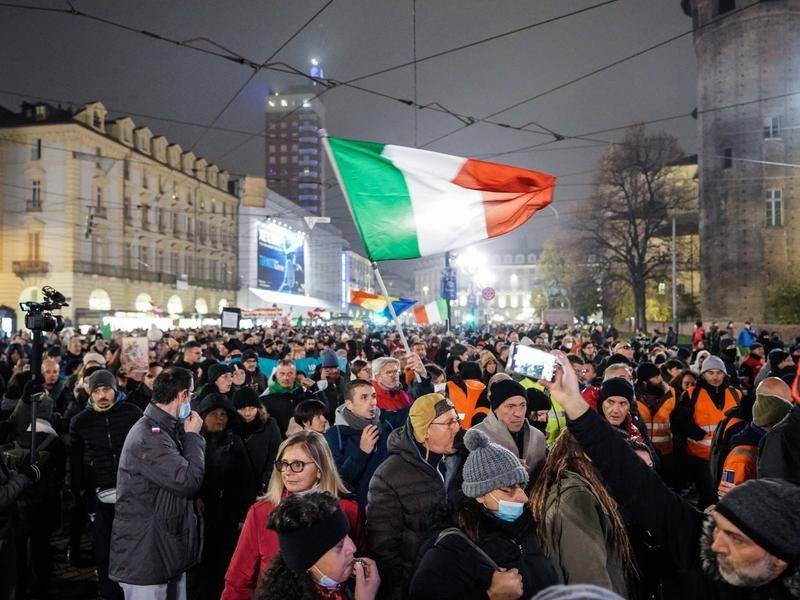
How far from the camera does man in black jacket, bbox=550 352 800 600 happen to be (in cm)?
214

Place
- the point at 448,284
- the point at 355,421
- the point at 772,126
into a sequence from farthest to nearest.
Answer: the point at 772,126
the point at 448,284
the point at 355,421

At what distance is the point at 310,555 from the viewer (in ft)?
8.41

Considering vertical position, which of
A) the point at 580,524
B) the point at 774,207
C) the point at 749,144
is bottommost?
the point at 580,524

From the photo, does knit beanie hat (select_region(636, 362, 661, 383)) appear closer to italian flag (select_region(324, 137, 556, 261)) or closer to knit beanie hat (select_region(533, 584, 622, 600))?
italian flag (select_region(324, 137, 556, 261))

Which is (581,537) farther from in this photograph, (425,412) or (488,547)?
(425,412)

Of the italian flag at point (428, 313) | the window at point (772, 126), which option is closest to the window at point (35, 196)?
the italian flag at point (428, 313)

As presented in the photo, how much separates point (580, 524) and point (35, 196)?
4815 centimetres

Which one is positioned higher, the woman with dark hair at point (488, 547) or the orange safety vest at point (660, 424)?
the woman with dark hair at point (488, 547)

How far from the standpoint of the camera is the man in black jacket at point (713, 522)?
2.14 m

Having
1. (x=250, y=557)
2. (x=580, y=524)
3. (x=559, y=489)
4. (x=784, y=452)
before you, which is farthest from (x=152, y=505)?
(x=784, y=452)

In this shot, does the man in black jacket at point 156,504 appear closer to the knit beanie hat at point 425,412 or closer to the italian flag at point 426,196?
the knit beanie hat at point 425,412

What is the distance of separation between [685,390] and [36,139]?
45.8 meters

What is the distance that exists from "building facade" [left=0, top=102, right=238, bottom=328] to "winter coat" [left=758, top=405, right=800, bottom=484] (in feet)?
108

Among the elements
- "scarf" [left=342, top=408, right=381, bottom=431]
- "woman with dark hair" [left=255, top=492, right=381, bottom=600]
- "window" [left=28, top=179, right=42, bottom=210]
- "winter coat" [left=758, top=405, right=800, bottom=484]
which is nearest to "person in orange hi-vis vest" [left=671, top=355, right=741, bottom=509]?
"winter coat" [left=758, top=405, right=800, bottom=484]
